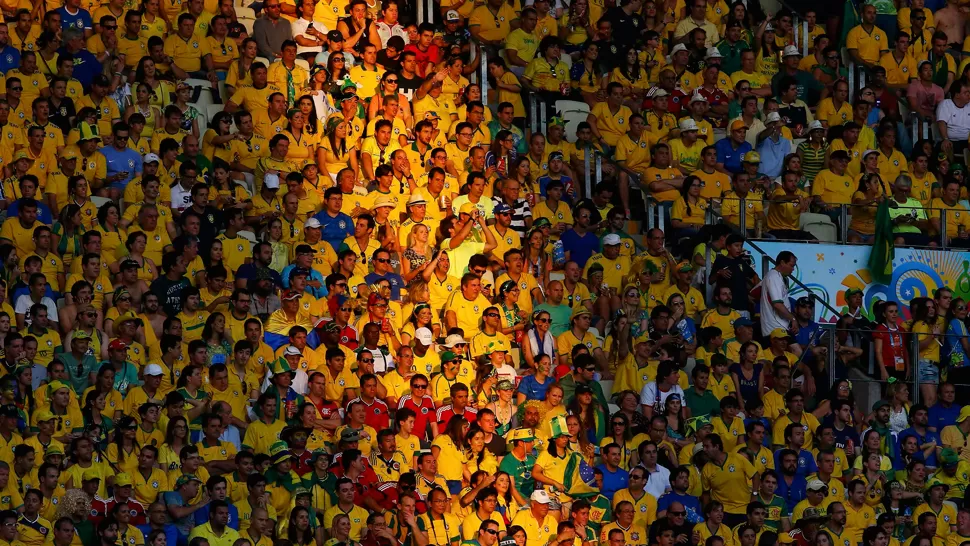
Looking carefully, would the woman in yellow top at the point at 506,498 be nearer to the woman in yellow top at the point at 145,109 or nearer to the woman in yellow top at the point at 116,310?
the woman in yellow top at the point at 116,310

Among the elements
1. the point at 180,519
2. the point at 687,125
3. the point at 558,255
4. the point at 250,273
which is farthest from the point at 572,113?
the point at 180,519

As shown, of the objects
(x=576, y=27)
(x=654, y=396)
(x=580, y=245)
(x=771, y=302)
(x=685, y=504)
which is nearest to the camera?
(x=685, y=504)

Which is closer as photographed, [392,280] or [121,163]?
[392,280]

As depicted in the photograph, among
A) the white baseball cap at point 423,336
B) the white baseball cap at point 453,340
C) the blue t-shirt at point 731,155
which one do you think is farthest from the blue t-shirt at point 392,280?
the blue t-shirt at point 731,155

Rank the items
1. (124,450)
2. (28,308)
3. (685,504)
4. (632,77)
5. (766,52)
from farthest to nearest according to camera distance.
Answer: (766,52) → (632,77) → (685,504) → (28,308) → (124,450)

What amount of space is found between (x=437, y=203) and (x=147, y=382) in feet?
13.1

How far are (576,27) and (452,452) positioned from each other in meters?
6.60

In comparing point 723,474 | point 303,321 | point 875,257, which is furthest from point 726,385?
point 303,321

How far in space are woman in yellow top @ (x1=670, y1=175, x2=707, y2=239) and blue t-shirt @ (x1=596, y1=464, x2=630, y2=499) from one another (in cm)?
336

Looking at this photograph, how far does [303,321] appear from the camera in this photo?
2019 cm

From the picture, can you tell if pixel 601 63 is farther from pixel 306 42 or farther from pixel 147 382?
pixel 147 382

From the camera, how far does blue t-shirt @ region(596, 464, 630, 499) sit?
19.5 meters

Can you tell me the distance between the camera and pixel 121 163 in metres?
20.9

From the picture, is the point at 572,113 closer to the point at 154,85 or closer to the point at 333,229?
the point at 333,229
